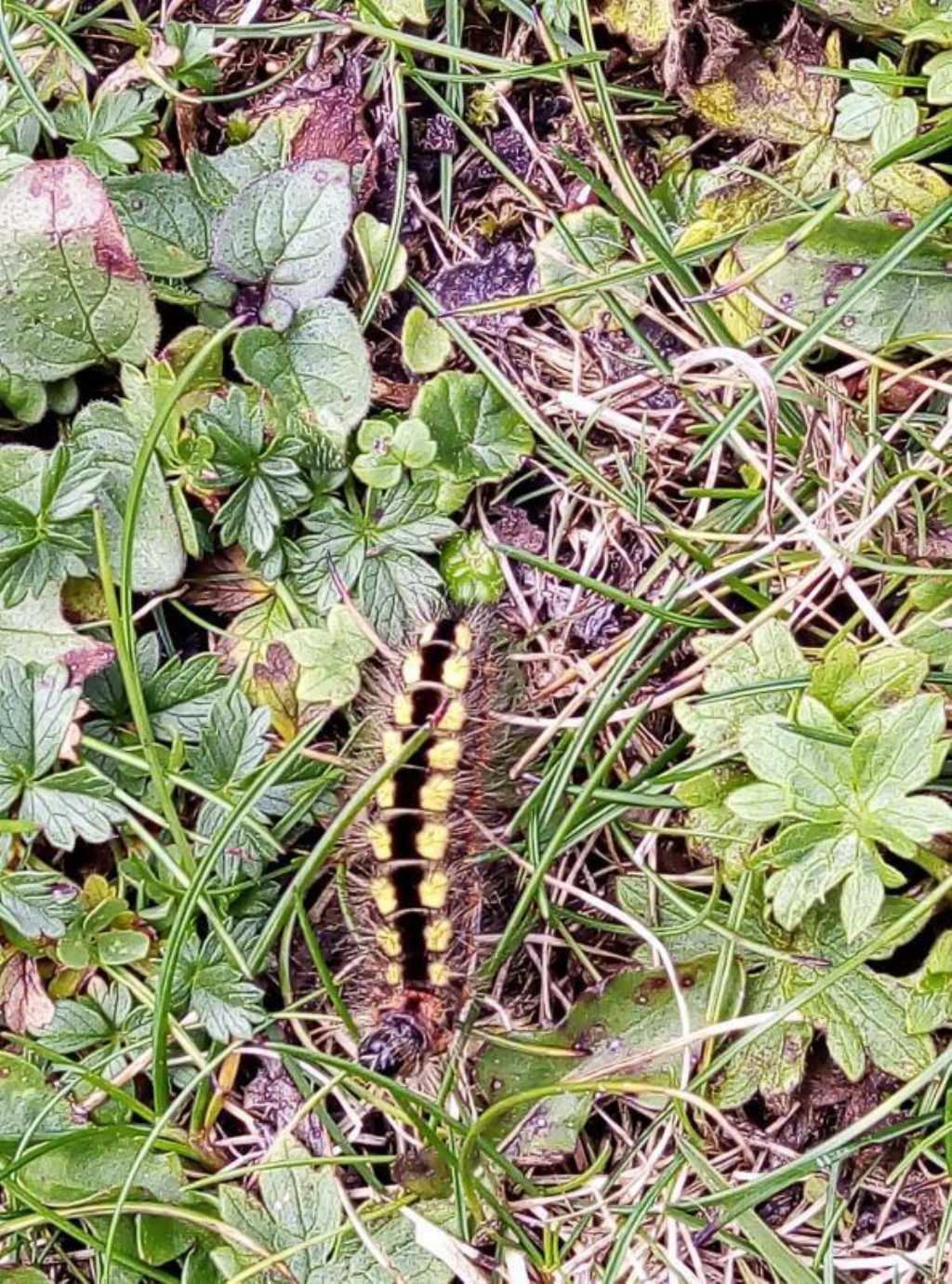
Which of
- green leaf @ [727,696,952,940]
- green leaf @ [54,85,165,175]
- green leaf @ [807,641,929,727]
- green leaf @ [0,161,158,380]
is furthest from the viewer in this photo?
green leaf @ [54,85,165,175]

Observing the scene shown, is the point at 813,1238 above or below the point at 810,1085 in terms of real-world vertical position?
below

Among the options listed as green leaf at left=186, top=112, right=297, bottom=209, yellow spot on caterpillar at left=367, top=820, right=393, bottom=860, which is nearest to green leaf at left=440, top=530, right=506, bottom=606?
yellow spot on caterpillar at left=367, top=820, right=393, bottom=860

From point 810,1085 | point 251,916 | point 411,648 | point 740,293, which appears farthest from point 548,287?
point 810,1085

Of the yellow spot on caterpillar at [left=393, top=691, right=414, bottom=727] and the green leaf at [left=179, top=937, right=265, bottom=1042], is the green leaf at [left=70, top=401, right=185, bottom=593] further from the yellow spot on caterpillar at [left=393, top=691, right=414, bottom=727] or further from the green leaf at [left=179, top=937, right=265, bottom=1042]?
the green leaf at [left=179, top=937, right=265, bottom=1042]

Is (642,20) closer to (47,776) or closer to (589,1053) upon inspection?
(47,776)

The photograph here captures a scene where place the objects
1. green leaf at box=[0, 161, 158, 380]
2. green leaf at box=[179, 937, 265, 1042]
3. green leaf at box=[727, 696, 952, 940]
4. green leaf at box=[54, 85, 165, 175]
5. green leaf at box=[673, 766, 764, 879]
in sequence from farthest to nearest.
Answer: green leaf at box=[54, 85, 165, 175], green leaf at box=[0, 161, 158, 380], green leaf at box=[179, 937, 265, 1042], green leaf at box=[673, 766, 764, 879], green leaf at box=[727, 696, 952, 940]

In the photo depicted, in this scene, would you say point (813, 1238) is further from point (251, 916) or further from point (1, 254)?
point (1, 254)

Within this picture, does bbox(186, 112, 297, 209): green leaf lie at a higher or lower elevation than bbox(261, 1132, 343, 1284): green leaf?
higher

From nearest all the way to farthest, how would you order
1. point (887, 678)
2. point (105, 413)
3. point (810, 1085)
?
point (887, 678)
point (810, 1085)
point (105, 413)
